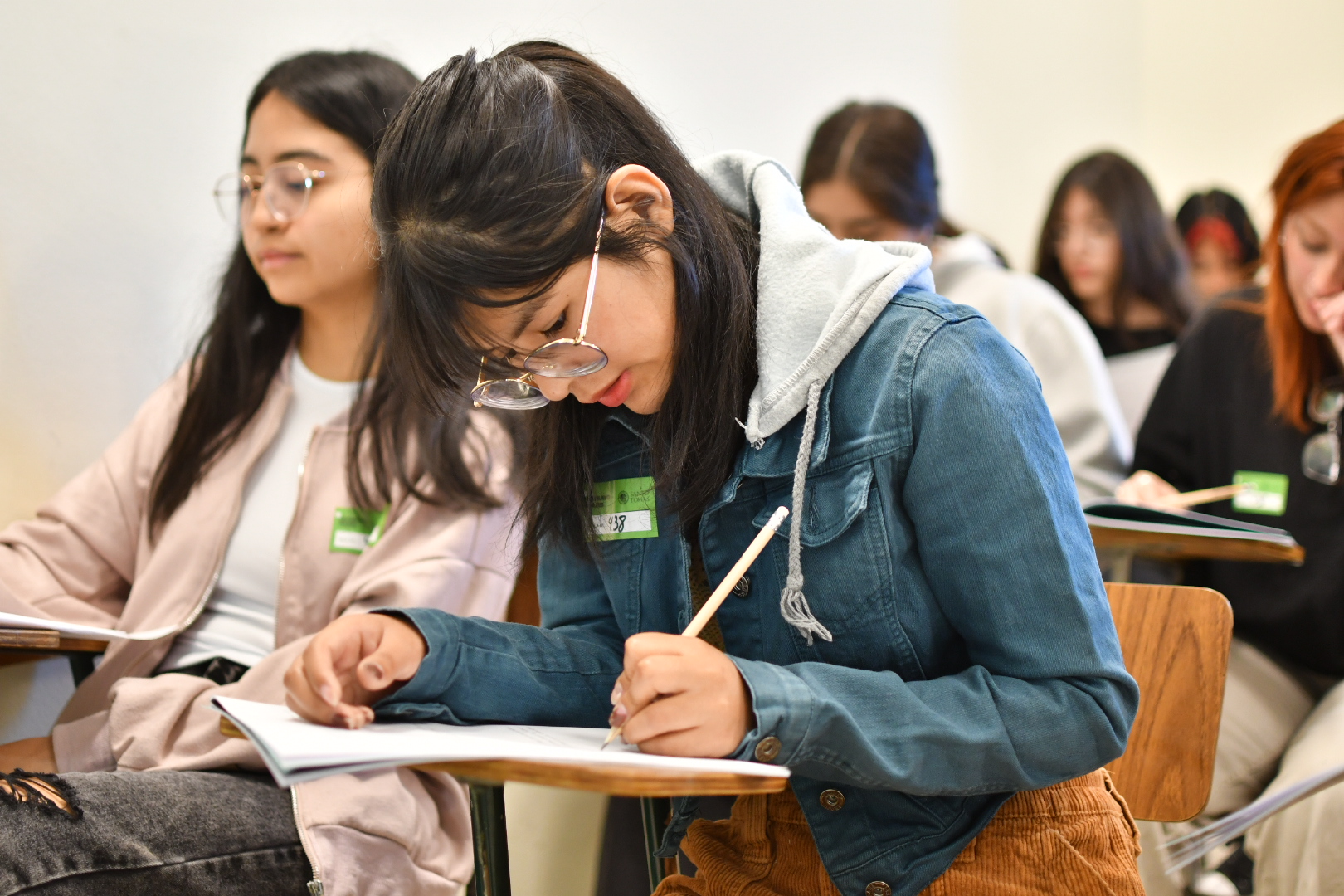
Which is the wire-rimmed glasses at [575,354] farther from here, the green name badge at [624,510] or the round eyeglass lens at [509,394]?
the green name badge at [624,510]

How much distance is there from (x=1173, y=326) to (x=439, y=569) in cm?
249

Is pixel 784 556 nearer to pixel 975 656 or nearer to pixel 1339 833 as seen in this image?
pixel 975 656

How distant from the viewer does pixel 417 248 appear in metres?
0.83

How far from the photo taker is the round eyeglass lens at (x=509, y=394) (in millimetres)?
919

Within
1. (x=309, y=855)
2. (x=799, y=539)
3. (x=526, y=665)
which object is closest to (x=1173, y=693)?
(x=799, y=539)

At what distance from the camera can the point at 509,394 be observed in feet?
3.05

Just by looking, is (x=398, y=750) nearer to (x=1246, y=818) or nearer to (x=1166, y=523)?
(x=1246, y=818)

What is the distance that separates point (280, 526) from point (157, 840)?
1.89 ft

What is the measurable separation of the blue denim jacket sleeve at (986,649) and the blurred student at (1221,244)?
11.2 feet

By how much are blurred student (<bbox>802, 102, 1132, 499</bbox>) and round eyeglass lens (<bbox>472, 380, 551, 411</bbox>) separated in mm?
1468

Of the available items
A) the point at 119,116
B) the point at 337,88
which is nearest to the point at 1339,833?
the point at 337,88

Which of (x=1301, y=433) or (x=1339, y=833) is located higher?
(x=1301, y=433)

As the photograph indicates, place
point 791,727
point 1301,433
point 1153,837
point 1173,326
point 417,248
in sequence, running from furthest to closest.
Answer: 1. point 1173,326
2. point 1301,433
3. point 1153,837
4. point 417,248
5. point 791,727

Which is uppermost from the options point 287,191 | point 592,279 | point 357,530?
point 287,191
